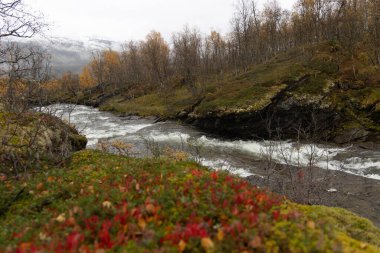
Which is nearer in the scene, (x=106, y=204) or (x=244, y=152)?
(x=106, y=204)

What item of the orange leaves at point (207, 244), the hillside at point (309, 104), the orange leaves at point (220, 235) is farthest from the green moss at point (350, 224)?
the hillside at point (309, 104)

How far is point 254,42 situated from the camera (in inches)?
2707

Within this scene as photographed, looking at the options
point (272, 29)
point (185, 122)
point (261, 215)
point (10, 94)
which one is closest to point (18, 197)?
point (261, 215)

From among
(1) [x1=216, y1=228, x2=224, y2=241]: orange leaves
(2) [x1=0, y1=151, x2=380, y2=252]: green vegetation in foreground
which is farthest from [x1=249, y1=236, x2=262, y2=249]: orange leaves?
(1) [x1=216, y1=228, x2=224, y2=241]: orange leaves

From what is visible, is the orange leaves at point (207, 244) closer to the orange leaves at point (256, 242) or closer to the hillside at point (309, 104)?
the orange leaves at point (256, 242)

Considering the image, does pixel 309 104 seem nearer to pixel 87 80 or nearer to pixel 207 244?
pixel 207 244

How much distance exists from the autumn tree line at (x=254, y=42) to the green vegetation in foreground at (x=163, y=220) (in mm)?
36583

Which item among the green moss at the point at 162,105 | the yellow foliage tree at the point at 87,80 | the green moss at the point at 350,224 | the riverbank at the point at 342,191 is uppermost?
the yellow foliage tree at the point at 87,80

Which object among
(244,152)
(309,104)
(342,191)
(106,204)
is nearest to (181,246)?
(106,204)

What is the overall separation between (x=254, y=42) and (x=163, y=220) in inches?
2697

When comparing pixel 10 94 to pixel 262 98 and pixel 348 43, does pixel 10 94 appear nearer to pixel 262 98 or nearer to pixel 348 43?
pixel 262 98

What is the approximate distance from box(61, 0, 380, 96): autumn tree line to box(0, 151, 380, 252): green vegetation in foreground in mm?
36583

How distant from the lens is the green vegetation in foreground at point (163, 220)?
4.14 meters

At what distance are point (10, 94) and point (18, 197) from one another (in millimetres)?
7977
